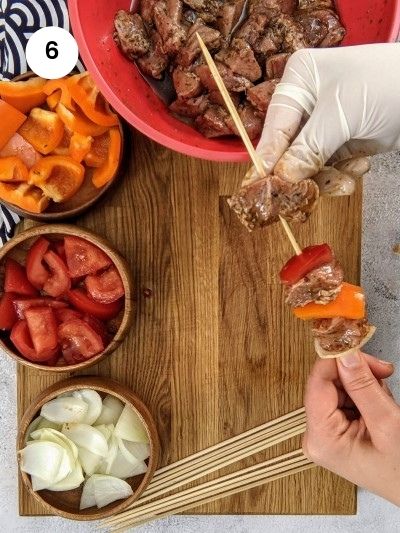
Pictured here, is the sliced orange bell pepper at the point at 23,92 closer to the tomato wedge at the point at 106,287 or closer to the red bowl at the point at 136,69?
the red bowl at the point at 136,69

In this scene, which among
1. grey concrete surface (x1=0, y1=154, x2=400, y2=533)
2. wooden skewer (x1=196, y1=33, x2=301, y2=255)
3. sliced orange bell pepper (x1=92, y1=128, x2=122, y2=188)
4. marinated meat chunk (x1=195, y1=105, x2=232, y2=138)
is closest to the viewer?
wooden skewer (x1=196, y1=33, x2=301, y2=255)

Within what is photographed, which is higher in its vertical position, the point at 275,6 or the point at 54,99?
the point at 275,6

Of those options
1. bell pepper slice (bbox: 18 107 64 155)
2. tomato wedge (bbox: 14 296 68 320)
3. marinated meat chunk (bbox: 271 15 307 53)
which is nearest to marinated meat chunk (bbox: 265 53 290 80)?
marinated meat chunk (bbox: 271 15 307 53)

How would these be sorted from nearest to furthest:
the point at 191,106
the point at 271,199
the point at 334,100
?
the point at 271,199 < the point at 334,100 < the point at 191,106

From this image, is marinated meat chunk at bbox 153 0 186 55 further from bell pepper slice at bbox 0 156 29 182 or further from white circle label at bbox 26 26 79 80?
bell pepper slice at bbox 0 156 29 182

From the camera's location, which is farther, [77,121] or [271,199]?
[77,121]

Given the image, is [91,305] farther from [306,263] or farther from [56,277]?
[306,263]

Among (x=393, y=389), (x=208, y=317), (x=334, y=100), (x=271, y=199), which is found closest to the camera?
(x=271, y=199)

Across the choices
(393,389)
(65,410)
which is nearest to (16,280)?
(65,410)
